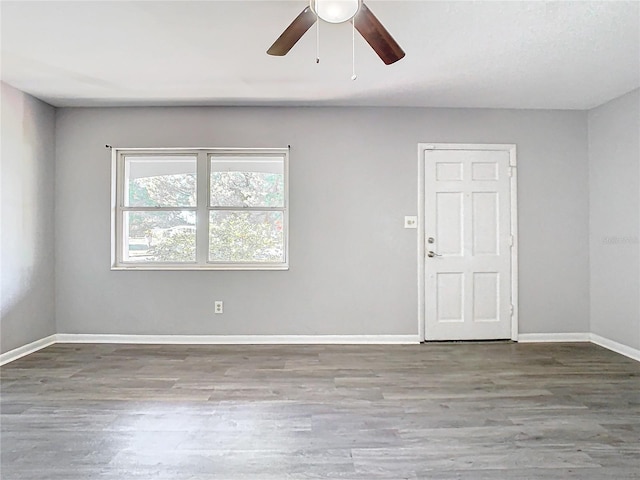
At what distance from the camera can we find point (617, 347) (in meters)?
3.47

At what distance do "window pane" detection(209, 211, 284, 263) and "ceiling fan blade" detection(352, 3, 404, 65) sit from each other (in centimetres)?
216

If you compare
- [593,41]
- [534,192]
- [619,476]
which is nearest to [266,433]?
[619,476]

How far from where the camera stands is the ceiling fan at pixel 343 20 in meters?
1.63

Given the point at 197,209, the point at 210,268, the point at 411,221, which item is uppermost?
the point at 197,209

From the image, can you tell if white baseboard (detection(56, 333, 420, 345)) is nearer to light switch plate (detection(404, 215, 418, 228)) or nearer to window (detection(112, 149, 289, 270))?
window (detection(112, 149, 289, 270))

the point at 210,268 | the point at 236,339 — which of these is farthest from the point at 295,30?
the point at 236,339

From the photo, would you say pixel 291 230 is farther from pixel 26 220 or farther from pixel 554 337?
pixel 554 337

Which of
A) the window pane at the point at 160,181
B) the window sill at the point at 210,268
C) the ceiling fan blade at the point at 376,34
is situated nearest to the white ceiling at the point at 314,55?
the ceiling fan blade at the point at 376,34

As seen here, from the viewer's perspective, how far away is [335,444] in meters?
1.92

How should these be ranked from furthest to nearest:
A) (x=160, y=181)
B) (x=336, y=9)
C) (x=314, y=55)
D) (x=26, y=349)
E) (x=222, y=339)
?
(x=160, y=181)
(x=222, y=339)
(x=26, y=349)
(x=314, y=55)
(x=336, y=9)

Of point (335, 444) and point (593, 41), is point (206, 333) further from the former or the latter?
point (593, 41)

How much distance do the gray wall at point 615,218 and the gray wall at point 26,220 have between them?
576cm

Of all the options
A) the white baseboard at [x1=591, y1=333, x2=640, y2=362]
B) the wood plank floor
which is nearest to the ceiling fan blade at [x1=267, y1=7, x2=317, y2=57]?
the wood plank floor

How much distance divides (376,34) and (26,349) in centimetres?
409
